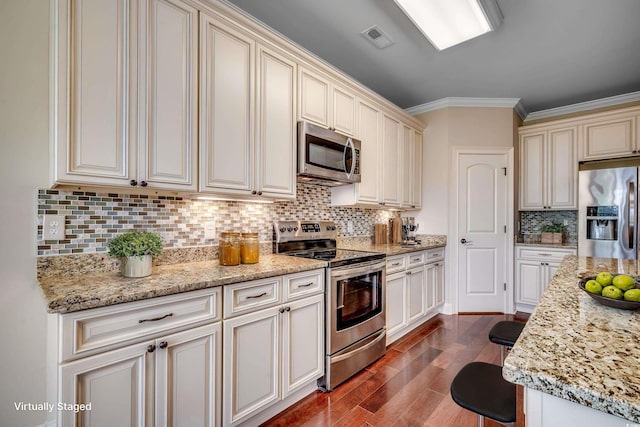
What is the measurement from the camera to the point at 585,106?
392 cm

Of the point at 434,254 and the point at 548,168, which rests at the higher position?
the point at 548,168

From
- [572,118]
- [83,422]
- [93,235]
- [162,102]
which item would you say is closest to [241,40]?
[162,102]

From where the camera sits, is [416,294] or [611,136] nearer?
[416,294]

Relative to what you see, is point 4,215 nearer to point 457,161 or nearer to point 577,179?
point 457,161

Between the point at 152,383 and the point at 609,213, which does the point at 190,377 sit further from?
the point at 609,213

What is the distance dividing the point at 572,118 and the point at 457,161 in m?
1.53

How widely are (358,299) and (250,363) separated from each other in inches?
38.2

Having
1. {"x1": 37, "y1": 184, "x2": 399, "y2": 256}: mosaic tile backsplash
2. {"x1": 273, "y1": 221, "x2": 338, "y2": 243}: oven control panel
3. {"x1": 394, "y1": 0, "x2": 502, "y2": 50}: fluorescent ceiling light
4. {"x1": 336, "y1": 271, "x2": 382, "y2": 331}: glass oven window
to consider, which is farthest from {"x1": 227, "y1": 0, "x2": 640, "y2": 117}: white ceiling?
{"x1": 336, "y1": 271, "x2": 382, "y2": 331}: glass oven window

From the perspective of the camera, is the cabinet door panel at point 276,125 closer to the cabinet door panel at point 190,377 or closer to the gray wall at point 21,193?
the cabinet door panel at point 190,377

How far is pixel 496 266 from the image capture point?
3.79 m

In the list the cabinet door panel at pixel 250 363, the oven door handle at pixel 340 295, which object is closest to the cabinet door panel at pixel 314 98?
the oven door handle at pixel 340 295

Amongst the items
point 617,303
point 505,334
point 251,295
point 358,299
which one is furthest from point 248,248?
point 617,303

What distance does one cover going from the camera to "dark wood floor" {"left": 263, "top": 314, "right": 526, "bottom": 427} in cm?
180

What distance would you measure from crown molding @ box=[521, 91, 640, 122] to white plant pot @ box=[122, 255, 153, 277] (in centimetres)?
513
